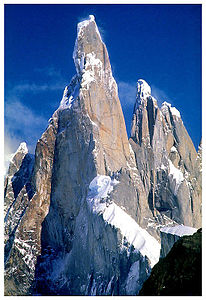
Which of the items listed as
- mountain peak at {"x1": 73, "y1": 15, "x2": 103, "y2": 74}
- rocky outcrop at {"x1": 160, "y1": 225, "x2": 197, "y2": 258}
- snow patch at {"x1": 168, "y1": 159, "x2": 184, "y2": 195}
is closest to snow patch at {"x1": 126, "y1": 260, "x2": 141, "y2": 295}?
rocky outcrop at {"x1": 160, "y1": 225, "x2": 197, "y2": 258}

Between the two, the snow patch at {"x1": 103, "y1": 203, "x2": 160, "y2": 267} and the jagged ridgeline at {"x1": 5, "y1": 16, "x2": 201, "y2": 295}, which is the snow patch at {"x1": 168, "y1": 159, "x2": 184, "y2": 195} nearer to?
the jagged ridgeline at {"x1": 5, "y1": 16, "x2": 201, "y2": 295}

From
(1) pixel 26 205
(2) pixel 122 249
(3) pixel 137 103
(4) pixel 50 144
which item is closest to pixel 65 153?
(4) pixel 50 144

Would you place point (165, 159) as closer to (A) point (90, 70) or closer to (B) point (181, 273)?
(A) point (90, 70)

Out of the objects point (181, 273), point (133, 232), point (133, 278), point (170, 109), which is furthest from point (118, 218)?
point (181, 273)

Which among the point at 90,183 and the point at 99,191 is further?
the point at 90,183

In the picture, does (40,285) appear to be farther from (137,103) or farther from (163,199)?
(137,103)

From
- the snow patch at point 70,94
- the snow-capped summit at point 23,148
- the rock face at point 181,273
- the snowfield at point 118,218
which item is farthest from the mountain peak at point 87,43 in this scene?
the rock face at point 181,273
